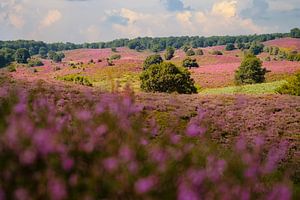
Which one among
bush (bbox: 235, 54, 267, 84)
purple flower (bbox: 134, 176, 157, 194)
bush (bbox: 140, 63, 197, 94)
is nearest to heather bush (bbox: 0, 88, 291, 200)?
purple flower (bbox: 134, 176, 157, 194)

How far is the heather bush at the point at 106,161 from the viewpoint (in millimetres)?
3658

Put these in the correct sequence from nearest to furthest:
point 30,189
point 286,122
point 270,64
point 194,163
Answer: point 30,189 < point 194,163 < point 286,122 < point 270,64

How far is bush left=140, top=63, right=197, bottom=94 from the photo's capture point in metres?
45.5

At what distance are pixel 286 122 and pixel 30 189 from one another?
1727 cm

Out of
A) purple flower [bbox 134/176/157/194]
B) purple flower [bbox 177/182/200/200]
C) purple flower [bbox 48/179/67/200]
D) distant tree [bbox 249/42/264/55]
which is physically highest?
purple flower [bbox 48/179/67/200]

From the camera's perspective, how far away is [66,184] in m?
3.72

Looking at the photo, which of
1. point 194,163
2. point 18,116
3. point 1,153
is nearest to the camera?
point 1,153

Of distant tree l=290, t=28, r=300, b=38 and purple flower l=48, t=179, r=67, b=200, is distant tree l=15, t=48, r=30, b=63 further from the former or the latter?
purple flower l=48, t=179, r=67, b=200

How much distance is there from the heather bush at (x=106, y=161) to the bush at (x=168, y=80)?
130 ft

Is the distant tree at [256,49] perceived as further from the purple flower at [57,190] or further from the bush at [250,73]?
the purple flower at [57,190]

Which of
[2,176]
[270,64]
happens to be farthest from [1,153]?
[270,64]

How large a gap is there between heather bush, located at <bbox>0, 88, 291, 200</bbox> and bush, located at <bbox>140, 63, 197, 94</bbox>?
39.6 meters

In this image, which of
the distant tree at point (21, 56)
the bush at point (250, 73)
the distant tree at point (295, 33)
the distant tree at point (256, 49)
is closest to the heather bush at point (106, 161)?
the bush at point (250, 73)

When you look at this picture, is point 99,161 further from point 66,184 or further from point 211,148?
point 211,148
